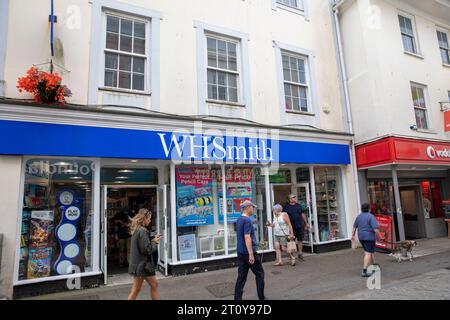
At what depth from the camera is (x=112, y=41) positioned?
299 inches

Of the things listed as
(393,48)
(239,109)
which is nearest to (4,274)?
(239,109)

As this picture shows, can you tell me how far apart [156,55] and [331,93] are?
6.33 metres

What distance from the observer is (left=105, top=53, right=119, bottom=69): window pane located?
745cm

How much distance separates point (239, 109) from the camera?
8.85 m

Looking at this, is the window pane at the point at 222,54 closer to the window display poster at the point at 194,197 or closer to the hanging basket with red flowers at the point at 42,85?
the window display poster at the point at 194,197

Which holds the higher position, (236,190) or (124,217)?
(236,190)

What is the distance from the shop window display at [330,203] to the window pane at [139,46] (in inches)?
258

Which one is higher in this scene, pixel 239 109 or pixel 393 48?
pixel 393 48

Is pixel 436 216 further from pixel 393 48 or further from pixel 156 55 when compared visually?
pixel 156 55

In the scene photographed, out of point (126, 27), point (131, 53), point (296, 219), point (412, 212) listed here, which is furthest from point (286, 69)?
point (412, 212)

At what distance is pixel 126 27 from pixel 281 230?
22.1 ft

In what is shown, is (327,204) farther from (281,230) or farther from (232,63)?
(232,63)

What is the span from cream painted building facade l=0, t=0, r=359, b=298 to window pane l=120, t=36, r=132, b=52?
25 mm

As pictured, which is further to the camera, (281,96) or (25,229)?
(281,96)
